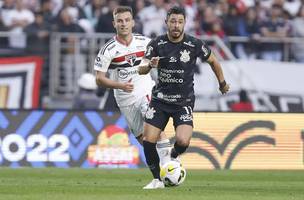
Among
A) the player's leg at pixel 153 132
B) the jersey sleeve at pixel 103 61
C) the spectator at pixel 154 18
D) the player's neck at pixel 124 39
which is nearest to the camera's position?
the player's leg at pixel 153 132

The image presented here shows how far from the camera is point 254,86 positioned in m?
24.1

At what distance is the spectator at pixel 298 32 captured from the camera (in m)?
24.7

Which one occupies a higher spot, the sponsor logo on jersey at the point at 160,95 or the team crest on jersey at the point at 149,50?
the team crest on jersey at the point at 149,50

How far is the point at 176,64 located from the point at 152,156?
52.4 inches

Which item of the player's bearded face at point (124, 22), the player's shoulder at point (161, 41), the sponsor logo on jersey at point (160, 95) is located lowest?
the sponsor logo on jersey at point (160, 95)

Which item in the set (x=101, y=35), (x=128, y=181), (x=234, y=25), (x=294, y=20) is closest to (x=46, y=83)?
(x=101, y=35)

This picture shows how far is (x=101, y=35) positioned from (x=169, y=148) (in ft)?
31.1

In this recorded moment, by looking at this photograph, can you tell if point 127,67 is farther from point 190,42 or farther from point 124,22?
point 190,42

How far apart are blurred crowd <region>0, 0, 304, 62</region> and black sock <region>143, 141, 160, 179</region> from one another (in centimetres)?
916

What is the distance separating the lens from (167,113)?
1378 centimetres

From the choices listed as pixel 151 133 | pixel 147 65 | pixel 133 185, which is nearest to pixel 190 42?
pixel 147 65

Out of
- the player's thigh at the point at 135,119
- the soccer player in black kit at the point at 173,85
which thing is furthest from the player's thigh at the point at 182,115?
the player's thigh at the point at 135,119

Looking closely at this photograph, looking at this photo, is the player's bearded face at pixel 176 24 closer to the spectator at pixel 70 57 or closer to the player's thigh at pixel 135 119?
the player's thigh at pixel 135 119

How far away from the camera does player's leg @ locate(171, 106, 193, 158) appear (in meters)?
13.5
